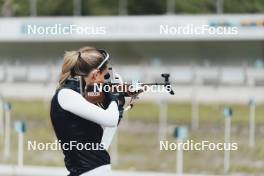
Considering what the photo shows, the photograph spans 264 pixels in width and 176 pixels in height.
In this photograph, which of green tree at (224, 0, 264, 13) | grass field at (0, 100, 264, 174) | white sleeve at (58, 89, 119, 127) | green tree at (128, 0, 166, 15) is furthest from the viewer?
green tree at (128, 0, 166, 15)

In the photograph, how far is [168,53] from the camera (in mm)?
28062

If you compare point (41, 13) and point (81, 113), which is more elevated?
point (41, 13)

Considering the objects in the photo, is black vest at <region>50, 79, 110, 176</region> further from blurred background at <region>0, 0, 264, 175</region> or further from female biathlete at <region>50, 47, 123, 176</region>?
blurred background at <region>0, 0, 264, 175</region>

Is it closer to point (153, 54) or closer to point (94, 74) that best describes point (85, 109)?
point (94, 74)

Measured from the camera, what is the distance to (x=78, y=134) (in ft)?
10.6

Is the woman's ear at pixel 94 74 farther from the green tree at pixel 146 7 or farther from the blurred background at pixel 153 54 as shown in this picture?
the green tree at pixel 146 7

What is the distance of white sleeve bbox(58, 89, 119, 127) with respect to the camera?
3123 millimetres

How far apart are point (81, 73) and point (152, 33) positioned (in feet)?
76.5

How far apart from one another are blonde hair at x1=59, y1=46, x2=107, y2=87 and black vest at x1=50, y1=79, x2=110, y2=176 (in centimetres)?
4

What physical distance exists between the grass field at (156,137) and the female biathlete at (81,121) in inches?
264

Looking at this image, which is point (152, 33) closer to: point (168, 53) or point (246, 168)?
point (168, 53)

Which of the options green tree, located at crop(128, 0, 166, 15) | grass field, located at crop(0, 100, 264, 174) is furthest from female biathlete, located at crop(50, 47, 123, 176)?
green tree, located at crop(128, 0, 166, 15)

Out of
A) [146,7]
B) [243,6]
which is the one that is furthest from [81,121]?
[146,7]

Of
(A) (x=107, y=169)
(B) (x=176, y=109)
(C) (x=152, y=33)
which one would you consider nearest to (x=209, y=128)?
(B) (x=176, y=109)
